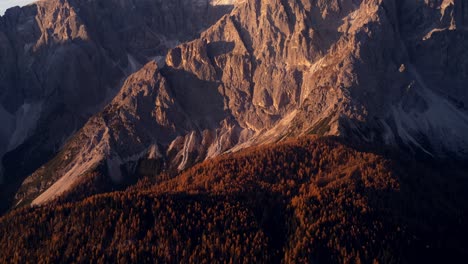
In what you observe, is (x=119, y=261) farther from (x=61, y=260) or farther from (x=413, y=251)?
(x=413, y=251)

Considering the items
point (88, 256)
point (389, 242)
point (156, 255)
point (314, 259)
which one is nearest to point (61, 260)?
point (88, 256)

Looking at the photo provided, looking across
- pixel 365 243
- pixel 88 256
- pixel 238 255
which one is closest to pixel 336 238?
pixel 365 243

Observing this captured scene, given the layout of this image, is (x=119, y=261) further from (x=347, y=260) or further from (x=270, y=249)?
(x=347, y=260)

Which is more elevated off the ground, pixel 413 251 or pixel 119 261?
pixel 119 261

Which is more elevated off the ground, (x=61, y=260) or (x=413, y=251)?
(x=61, y=260)

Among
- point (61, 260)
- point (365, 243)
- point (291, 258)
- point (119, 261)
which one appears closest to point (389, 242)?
point (365, 243)

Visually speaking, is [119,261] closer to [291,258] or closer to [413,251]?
[291,258]
